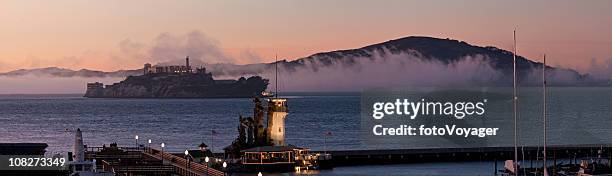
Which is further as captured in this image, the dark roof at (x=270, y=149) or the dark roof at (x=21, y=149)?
the dark roof at (x=270, y=149)

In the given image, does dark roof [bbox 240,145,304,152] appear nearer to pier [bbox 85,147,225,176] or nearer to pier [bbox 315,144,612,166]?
pier [bbox 85,147,225,176]

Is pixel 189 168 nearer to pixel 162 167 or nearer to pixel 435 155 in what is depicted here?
pixel 162 167

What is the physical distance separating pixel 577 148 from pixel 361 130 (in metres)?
71.3

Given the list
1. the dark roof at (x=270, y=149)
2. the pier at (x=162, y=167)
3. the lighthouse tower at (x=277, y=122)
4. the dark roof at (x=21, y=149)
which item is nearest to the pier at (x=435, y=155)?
the lighthouse tower at (x=277, y=122)

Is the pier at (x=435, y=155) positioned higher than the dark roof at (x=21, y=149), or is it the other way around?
the dark roof at (x=21, y=149)

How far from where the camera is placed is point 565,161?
88500 millimetres

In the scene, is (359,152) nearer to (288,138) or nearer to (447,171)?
(447,171)

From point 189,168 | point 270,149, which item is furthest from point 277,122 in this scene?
point 189,168

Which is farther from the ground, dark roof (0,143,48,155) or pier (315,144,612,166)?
dark roof (0,143,48,155)

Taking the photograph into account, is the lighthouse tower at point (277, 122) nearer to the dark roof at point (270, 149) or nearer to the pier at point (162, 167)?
the dark roof at point (270, 149)

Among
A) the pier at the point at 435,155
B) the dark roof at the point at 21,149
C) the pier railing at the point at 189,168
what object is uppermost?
the dark roof at the point at 21,149

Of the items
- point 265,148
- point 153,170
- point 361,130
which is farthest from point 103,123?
point 153,170

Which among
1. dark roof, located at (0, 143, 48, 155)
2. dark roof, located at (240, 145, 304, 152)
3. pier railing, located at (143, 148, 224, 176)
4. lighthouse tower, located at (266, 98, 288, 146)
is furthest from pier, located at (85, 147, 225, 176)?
lighthouse tower, located at (266, 98, 288, 146)

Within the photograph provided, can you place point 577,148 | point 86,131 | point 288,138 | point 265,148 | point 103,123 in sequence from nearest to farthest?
point 265,148 < point 577,148 < point 288,138 < point 86,131 < point 103,123
